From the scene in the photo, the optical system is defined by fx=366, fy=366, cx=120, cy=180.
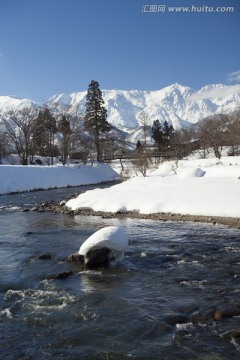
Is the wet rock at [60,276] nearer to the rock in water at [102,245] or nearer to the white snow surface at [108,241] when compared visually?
the rock in water at [102,245]

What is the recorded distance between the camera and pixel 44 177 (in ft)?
123

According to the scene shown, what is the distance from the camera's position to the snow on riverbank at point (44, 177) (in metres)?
34.1

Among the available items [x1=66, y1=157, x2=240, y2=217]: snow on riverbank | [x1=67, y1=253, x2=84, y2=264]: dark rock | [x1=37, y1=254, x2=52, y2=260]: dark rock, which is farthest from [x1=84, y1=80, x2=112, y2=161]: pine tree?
[x1=67, y1=253, x2=84, y2=264]: dark rock

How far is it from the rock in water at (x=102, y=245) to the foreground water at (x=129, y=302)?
0.39 metres

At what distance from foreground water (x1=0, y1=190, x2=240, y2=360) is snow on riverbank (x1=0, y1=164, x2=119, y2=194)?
843 inches

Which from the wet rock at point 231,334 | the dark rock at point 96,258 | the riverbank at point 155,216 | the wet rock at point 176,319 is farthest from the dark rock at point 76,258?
the riverbank at point 155,216

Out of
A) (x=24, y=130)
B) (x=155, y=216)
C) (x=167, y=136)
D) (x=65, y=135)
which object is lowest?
(x=155, y=216)

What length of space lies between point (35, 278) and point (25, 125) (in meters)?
38.9

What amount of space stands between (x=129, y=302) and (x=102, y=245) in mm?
2659

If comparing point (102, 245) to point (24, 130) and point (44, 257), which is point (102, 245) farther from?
point (24, 130)

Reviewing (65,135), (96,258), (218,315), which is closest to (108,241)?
(96,258)

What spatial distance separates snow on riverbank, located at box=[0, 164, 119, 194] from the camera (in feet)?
112

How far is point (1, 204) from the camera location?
83.3ft

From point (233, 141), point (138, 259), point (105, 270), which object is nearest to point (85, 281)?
point (105, 270)
